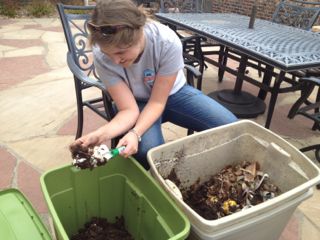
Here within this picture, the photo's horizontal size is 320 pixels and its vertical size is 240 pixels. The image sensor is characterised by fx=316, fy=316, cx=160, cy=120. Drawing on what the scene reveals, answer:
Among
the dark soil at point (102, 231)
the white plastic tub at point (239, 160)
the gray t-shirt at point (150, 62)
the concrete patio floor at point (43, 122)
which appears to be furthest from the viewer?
the concrete patio floor at point (43, 122)

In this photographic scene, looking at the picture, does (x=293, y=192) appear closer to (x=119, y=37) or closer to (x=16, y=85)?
(x=119, y=37)

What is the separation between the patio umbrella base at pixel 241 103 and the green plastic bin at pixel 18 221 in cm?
229

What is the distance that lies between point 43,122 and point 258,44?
1.88 m

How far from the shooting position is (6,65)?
151 inches

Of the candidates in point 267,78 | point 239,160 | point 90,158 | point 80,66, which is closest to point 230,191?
point 239,160

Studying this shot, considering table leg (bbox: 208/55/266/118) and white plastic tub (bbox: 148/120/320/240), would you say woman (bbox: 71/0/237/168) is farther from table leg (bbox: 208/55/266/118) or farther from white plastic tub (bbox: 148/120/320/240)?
table leg (bbox: 208/55/266/118)

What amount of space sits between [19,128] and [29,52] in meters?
2.10

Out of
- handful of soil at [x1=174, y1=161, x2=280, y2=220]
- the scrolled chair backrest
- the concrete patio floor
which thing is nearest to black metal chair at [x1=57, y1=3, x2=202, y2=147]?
the scrolled chair backrest

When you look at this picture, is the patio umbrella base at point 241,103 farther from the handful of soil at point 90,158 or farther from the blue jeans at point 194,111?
the handful of soil at point 90,158

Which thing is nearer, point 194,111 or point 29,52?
point 194,111

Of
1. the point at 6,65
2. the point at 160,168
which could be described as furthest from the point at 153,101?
the point at 6,65

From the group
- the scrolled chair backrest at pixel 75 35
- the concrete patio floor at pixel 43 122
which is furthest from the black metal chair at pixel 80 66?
the concrete patio floor at pixel 43 122

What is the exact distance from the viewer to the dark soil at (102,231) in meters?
1.30

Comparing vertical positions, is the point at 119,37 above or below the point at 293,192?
above
